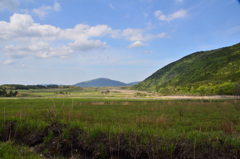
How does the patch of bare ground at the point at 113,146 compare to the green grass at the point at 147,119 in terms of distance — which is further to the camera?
the green grass at the point at 147,119

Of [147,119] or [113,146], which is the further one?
[147,119]

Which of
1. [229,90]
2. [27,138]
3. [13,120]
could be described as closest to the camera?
[27,138]

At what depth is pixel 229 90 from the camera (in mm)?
89250

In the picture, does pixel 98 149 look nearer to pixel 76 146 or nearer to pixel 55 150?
pixel 76 146

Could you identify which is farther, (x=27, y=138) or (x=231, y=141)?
(x=27, y=138)

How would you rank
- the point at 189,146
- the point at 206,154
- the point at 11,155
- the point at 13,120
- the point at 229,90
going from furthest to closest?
the point at 229,90
the point at 13,120
the point at 189,146
the point at 206,154
the point at 11,155

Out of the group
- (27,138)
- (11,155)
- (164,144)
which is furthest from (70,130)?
(164,144)

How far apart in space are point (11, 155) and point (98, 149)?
380 centimetres

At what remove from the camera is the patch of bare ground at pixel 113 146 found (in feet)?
25.2

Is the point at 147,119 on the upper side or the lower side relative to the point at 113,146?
lower

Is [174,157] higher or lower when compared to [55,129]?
lower

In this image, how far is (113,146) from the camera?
28.5 feet

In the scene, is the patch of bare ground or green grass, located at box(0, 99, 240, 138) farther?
green grass, located at box(0, 99, 240, 138)

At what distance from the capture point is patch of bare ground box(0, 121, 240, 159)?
7.69 m
